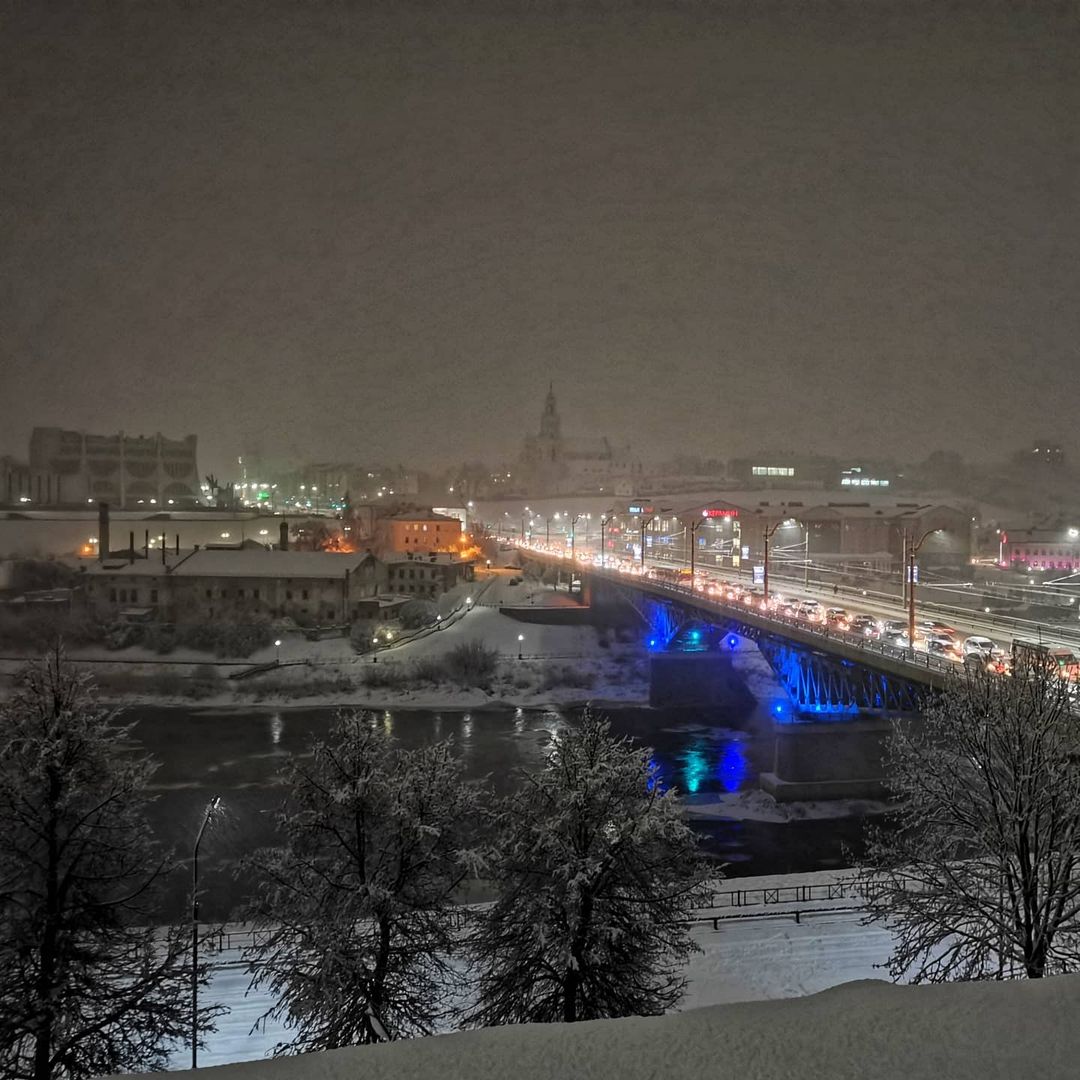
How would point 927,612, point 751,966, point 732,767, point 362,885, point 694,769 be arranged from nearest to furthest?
point 362,885 < point 751,966 < point 694,769 < point 732,767 < point 927,612

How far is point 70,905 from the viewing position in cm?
745

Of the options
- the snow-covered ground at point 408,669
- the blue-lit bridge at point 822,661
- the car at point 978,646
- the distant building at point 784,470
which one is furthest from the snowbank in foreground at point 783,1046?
the distant building at point 784,470

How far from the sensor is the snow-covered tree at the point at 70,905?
669 cm

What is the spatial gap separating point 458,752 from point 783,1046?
1055 inches

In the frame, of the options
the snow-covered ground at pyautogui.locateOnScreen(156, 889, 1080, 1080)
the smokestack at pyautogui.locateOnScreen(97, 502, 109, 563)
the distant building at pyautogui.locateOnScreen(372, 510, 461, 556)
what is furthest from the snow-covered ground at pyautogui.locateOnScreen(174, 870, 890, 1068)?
the distant building at pyautogui.locateOnScreen(372, 510, 461, 556)

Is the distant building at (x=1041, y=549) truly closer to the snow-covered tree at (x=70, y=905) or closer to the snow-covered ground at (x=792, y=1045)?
the snow-covered tree at (x=70, y=905)

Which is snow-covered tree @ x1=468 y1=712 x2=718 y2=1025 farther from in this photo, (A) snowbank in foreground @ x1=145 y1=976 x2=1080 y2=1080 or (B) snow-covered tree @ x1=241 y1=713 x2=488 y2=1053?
(A) snowbank in foreground @ x1=145 y1=976 x2=1080 y2=1080

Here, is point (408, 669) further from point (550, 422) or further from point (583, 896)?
point (550, 422)

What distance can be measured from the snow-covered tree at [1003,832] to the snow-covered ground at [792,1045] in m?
4.92

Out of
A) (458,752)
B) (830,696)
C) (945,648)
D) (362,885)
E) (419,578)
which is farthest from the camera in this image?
(419,578)

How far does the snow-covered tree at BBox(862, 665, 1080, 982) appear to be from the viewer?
786 centimetres

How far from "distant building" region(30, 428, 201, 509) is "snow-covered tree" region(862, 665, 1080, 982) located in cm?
8384

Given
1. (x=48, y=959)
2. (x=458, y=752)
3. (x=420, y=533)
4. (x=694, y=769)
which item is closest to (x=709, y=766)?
(x=694, y=769)

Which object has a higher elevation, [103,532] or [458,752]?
[103,532]
